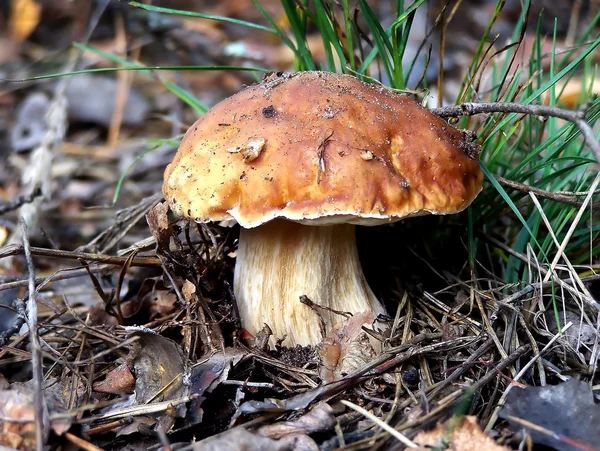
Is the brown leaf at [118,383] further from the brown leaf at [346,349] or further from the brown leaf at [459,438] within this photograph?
the brown leaf at [459,438]

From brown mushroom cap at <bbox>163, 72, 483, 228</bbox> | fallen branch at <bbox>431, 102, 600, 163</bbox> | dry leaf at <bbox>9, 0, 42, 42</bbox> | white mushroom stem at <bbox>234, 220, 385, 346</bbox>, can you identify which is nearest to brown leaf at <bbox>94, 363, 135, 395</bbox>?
white mushroom stem at <bbox>234, 220, 385, 346</bbox>

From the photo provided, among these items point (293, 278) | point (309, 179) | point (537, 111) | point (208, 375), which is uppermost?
point (537, 111)

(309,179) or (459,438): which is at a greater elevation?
(309,179)

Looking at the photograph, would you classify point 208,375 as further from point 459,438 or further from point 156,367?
point 459,438

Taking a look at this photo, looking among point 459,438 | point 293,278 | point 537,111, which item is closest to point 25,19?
point 293,278

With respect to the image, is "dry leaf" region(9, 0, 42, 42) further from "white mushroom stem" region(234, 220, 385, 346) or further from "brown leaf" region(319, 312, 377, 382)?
"brown leaf" region(319, 312, 377, 382)

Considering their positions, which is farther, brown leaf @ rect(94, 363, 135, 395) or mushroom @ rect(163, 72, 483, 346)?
brown leaf @ rect(94, 363, 135, 395)

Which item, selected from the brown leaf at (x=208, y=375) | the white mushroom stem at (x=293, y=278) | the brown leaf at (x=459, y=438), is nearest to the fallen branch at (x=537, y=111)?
the white mushroom stem at (x=293, y=278)

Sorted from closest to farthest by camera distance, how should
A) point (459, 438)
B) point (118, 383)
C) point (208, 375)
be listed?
1. point (459, 438)
2. point (208, 375)
3. point (118, 383)

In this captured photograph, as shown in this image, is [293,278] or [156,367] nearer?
[156,367]
